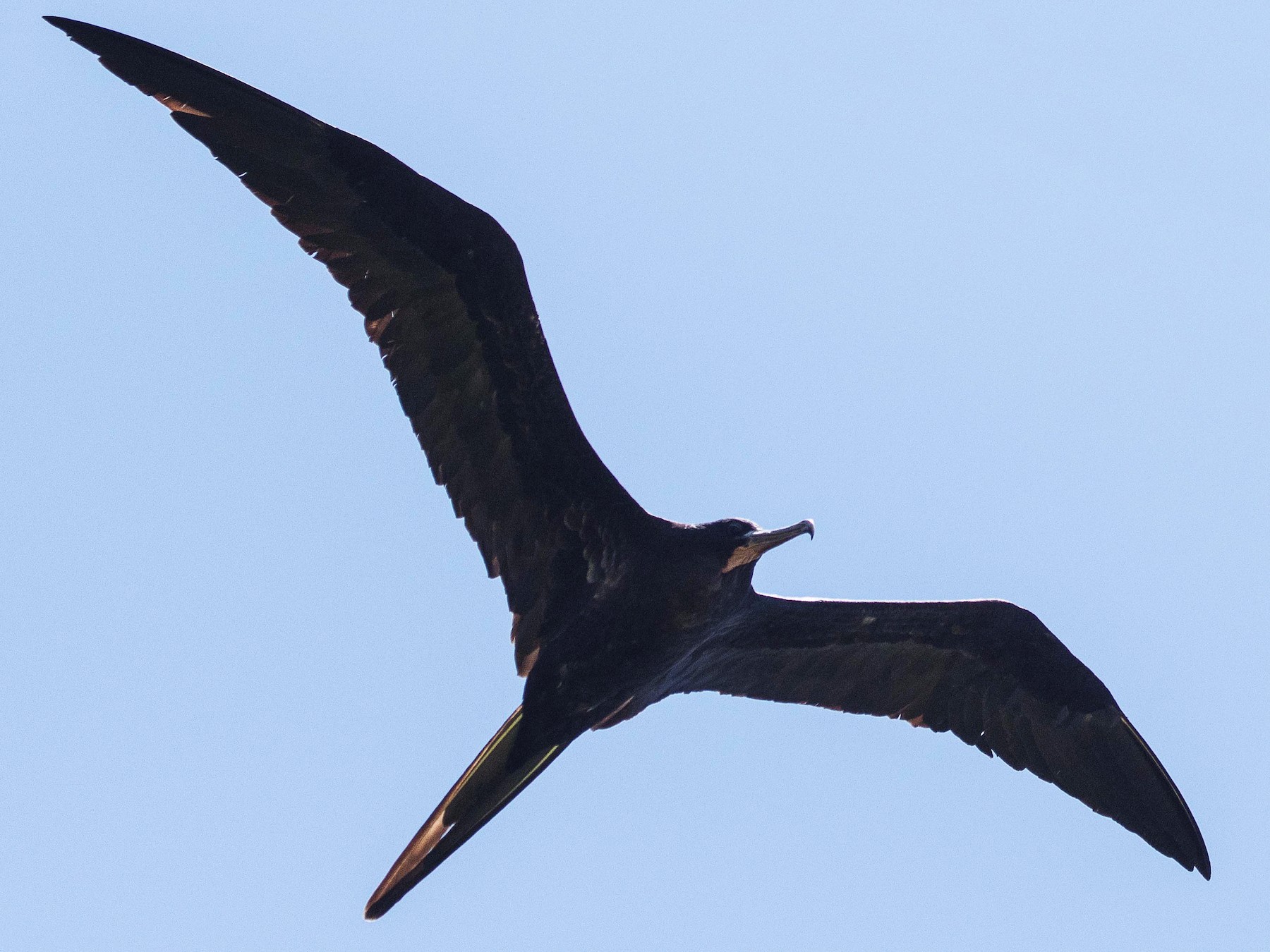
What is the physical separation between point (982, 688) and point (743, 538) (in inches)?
94.5

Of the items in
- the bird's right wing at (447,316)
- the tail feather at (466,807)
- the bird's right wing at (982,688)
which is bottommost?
the tail feather at (466,807)

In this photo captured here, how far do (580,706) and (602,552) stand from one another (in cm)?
86

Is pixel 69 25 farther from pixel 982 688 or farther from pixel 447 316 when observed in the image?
pixel 982 688

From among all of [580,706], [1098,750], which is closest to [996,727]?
[1098,750]

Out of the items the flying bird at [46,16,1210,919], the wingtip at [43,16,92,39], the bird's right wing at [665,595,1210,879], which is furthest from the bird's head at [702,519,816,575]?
the wingtip at [43,16,92,39]

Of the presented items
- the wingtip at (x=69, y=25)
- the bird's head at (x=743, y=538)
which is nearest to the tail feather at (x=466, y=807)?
the bird's head at (x=743, y=538)

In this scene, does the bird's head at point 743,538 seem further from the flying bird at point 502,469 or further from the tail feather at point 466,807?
the tail feather at point 466,807

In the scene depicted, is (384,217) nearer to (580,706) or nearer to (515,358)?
(515,358)

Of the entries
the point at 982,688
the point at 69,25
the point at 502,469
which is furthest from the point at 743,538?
the point at 69,25

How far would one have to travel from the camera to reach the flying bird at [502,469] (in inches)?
347

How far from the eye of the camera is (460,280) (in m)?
9.11

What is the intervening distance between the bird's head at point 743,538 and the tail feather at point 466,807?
1401 mm

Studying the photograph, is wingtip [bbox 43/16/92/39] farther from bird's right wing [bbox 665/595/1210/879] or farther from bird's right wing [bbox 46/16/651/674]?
bird's right wing [bbox 665/595/1210/879]

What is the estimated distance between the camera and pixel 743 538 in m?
9.18
